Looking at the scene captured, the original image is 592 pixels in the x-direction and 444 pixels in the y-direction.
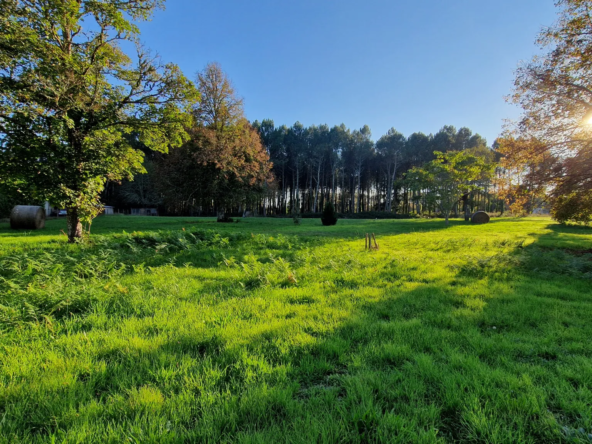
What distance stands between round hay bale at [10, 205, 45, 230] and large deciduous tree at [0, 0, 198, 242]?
695 cm

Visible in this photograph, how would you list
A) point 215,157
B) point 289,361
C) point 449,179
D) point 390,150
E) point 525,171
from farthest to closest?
1. point 390,150
2. point 449,179
3. point 215,157
4. point 525,171
5. point 289,361

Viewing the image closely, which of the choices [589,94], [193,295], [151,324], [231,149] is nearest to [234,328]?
[151,324]

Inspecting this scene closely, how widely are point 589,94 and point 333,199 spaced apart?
4918 centimetres

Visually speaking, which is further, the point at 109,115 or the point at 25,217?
the point at 25,217

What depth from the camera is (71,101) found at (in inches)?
296

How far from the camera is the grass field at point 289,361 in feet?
5.14

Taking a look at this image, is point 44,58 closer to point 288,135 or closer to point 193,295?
point 193,295

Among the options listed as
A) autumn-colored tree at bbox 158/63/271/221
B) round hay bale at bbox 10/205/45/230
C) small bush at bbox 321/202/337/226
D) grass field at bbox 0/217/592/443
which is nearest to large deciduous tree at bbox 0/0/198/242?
grass field at bbox 0/217/592/443

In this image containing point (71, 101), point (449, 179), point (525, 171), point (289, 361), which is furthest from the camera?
point (449, 179)

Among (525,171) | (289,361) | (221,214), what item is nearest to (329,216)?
(221,214)

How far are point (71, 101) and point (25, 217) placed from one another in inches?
376

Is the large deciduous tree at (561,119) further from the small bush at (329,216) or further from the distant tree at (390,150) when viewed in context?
the distant tree at (390,150)

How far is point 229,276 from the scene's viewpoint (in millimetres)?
5090

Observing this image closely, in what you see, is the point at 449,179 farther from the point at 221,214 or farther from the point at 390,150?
the point at 390,150
